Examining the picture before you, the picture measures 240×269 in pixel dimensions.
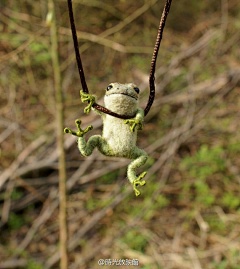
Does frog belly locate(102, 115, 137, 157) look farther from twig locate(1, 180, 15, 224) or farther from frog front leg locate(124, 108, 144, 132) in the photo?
twig locate(1, 180, 15, 224)

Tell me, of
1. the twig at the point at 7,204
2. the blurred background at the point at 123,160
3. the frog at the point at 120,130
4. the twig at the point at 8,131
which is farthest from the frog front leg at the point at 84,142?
the twig at the point at 8,131

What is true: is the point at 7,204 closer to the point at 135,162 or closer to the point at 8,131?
the point at 8,131

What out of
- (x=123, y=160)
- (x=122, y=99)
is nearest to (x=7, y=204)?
(x=123, y=160)

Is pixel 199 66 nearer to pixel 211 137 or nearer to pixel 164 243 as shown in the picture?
pixel 211 137

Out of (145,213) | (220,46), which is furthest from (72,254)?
(220,46)

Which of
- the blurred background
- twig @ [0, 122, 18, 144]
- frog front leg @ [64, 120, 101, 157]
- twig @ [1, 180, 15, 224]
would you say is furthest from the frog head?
twig @ [0, 122, 18, 144]

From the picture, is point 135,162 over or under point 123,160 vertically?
under
